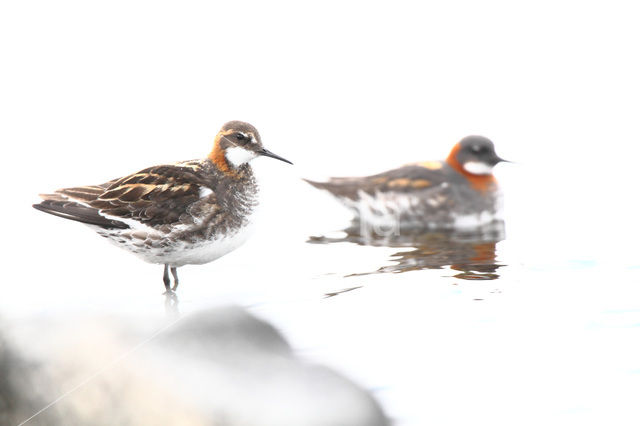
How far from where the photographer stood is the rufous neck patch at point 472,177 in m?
11.1

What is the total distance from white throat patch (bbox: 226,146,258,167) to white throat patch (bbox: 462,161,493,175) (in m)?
4.75

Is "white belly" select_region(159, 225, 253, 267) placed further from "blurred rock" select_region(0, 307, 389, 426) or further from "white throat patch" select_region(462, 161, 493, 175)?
"white throat patch" select_region(462, 161, 493, 175)

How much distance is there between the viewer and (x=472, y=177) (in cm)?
1130

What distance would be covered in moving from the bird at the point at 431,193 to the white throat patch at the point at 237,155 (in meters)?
3.21

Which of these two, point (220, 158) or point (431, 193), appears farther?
point (431, 193)

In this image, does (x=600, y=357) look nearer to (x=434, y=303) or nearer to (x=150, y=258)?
(x=434, y=303)

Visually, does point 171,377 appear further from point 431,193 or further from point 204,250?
point 431,193

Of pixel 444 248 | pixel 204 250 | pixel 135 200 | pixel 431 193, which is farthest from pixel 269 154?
pixel 431 193

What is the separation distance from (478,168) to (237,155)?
16.0 ft

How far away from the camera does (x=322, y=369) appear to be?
5.70m

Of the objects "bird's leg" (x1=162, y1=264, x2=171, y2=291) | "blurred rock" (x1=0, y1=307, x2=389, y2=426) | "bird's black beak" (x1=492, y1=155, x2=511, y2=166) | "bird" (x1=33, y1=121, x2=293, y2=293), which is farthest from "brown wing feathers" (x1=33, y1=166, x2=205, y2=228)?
"bird's black beak" (x1=492, y1=155, x2=511, y2=166)

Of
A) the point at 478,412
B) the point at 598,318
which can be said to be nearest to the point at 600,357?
the point at 598,318

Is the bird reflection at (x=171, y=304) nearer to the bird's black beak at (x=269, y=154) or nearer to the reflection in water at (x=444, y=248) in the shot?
the bird's black beak at (x=269, y=154)

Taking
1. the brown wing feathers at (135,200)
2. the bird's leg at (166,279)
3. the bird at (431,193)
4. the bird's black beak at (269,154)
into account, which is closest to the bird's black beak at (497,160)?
the bird at (431,193)
